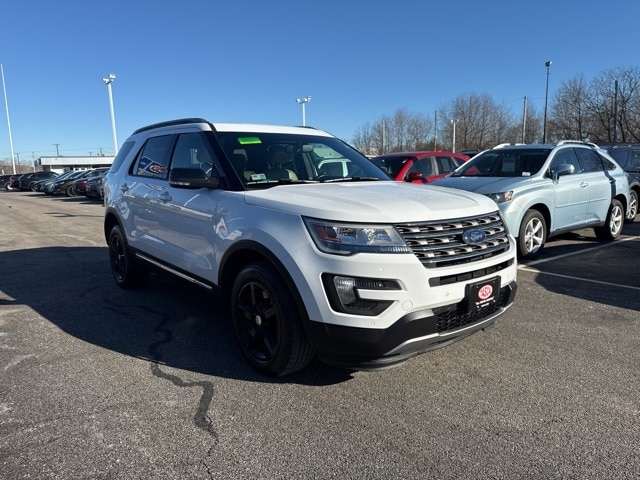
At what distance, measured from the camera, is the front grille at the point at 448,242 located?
2.83m

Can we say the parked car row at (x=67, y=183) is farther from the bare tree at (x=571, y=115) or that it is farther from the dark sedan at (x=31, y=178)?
the bare tree at (x=571, y=115)

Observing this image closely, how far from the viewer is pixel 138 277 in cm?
568

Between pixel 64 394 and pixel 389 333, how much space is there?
7.38 feet

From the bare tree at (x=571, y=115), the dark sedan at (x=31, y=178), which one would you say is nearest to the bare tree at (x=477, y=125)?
the bare tree at (x=571, y=115)

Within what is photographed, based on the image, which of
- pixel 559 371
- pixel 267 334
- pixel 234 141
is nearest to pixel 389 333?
pixel 267 334

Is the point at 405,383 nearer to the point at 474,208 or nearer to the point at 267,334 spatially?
the point at 267,334

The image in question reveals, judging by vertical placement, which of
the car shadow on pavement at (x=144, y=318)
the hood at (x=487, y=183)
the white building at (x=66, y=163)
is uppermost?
the white building at (x=66, y=163)

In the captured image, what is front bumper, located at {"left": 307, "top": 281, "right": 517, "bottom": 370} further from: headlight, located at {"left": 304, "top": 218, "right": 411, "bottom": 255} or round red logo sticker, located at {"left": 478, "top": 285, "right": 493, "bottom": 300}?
headlight, located at {"left": 304, "top": 218, "right": 411, "bottom": 255}

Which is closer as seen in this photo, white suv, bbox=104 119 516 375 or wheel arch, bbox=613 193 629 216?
white suv, bbox=104 119 516 375

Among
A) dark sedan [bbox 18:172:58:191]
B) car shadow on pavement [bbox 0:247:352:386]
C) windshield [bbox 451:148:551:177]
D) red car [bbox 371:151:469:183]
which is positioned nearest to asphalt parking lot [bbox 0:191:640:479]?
car shadow on pavement [bbox 0:247:352:386]

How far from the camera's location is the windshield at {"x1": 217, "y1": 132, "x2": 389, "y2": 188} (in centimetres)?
385

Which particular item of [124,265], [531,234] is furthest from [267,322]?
[531,234]

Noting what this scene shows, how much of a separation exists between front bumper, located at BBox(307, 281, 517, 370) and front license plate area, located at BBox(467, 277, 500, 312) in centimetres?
6

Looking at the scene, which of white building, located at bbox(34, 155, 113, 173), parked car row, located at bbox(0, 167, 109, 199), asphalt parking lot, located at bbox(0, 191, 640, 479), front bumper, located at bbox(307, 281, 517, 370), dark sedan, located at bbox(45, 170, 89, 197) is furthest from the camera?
white building, located at bbox(34, 155, 113, 173)
